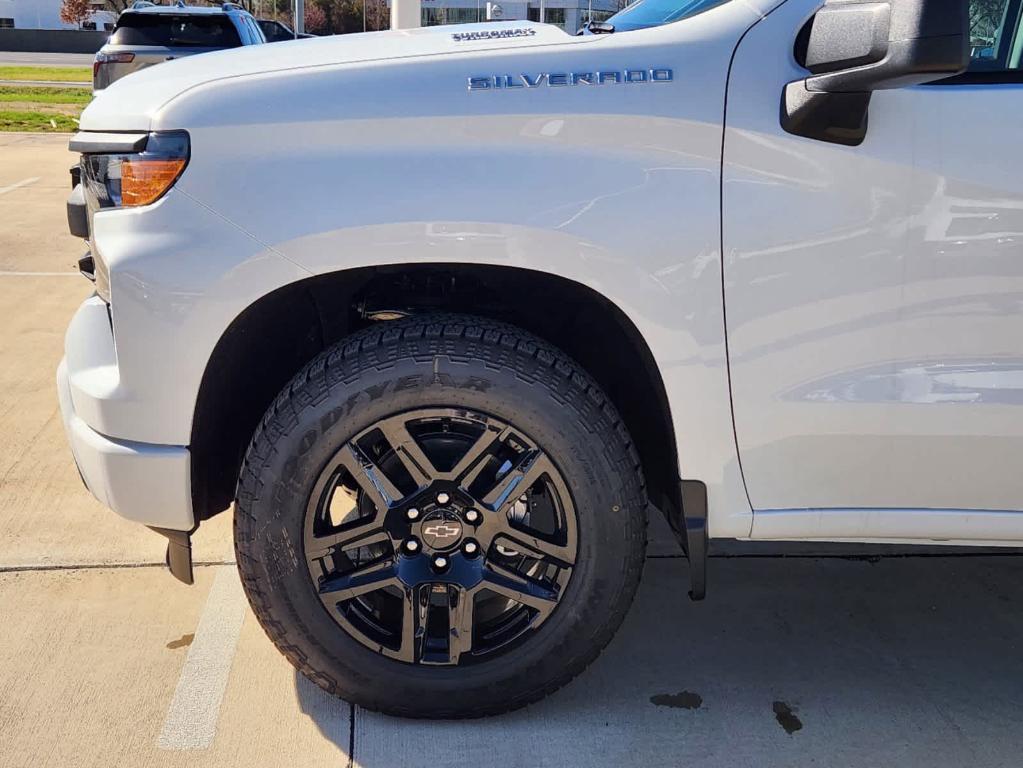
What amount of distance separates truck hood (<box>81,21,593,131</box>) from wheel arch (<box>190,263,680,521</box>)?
0.49 metres

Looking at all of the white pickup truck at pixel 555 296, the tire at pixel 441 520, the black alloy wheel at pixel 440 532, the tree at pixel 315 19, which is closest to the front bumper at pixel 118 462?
the white pickup truck at pixel 555 296

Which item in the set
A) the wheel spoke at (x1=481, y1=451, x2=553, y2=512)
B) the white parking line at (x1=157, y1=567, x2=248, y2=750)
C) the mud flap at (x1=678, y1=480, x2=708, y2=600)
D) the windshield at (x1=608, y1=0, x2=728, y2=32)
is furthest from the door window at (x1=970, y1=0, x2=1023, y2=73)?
the white parking line at (x1=157, y1=567, x2=248, y2=750)

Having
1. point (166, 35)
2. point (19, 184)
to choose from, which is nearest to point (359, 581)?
point (19, 184)

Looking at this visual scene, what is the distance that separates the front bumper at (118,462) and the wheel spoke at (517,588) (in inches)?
28.2

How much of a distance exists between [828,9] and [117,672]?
2.36 m

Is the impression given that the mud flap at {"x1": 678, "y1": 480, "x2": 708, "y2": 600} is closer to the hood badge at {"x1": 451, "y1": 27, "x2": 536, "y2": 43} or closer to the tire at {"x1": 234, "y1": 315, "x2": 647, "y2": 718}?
the tire at {"x1": 234, "y1": 315, "x2": 647, "y2": 718}

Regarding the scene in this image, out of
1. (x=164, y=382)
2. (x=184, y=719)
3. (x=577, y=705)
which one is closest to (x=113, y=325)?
(x=164, y=382)

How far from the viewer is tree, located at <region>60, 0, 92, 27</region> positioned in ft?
184

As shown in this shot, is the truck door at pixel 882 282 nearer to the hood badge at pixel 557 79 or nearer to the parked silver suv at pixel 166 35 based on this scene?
the hood badge at pixel 557 79

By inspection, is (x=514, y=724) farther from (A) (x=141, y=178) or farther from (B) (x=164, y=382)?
(A) (x=141, y=178)

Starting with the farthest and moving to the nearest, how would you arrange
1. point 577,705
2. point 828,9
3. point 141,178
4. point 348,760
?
point 577,705, point 348,760, point 141,178, point 828,9

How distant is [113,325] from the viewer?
2291 millimetres

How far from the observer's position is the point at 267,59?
96.3 inches

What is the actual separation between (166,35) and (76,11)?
169ft
